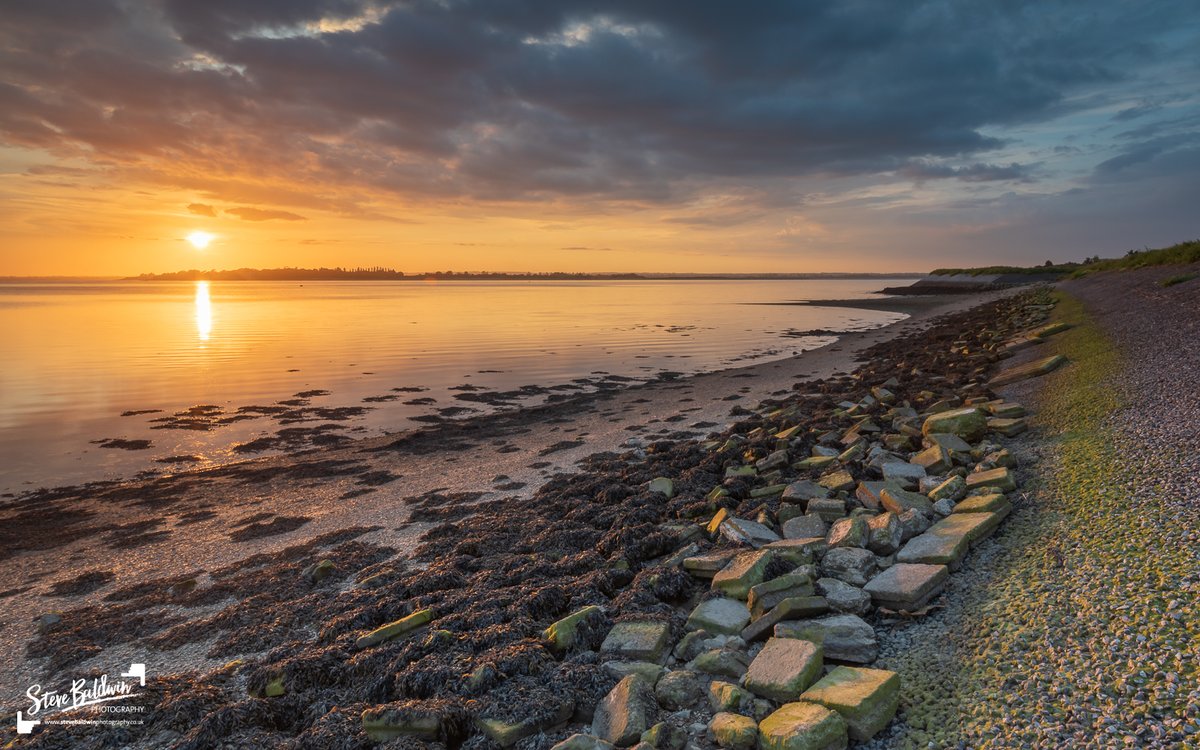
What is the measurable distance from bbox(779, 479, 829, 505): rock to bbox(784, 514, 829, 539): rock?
0.58 meters

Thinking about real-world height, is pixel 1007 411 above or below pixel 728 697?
above

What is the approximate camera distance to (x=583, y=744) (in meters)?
3.47

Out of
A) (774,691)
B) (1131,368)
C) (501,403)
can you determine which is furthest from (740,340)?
(774,691)

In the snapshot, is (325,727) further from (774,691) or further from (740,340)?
(740,340)

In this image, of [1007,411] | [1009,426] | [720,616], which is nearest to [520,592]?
[720,616]

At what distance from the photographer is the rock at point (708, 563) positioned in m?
5.68

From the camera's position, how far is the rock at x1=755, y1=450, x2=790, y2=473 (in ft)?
30.6

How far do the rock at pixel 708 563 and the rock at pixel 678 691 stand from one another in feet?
5.42

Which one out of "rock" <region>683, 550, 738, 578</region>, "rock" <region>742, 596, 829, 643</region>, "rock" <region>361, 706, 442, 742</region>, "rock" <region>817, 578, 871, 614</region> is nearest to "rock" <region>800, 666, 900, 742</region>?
"rock" <region>742, 596, 829, 643</region>

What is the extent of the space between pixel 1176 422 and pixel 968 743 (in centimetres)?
639

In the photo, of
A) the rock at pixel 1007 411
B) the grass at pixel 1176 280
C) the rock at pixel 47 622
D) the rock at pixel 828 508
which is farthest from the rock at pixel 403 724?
the grass at pixel 1176 280

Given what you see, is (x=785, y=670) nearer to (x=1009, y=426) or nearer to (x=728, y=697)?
(x=728, y=697)

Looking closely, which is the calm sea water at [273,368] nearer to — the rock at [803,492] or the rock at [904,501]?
the rock at [803,492]

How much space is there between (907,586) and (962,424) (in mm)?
5032
